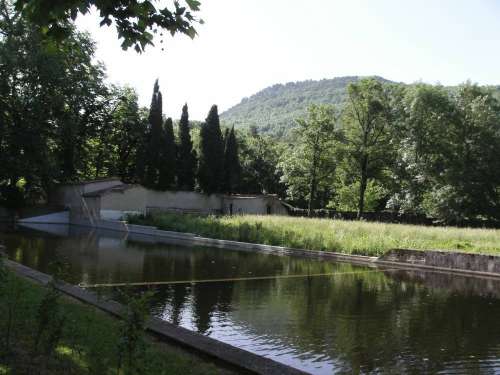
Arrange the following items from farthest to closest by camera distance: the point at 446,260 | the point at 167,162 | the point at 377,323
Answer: the point at 167,162 → the point at 446,260 → the point at 377,323

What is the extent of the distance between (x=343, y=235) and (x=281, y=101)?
448 feet

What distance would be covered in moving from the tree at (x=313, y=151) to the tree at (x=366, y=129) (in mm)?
1724

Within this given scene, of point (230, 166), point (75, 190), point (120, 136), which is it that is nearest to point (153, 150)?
point (75, 190)

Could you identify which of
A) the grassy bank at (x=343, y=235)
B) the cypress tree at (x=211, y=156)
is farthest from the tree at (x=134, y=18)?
the cypress tree at (x=211, y=156)

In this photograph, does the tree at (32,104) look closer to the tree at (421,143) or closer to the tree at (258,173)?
the tree at (258,173)

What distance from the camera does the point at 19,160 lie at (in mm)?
40281

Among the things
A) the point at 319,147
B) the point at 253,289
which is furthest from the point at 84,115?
the point at 253,289

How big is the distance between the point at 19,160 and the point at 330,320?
36368mm

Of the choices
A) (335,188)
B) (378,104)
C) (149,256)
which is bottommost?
(149,256)

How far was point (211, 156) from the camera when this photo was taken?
50062mm

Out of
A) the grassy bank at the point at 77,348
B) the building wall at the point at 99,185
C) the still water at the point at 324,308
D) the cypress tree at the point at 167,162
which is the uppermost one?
the cypress tree at the point at 167,162

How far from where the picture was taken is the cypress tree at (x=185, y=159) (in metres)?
50.2

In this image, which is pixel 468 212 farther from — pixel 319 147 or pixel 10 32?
pixel 10 32

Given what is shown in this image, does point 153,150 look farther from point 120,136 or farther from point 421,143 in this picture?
point 421,143
